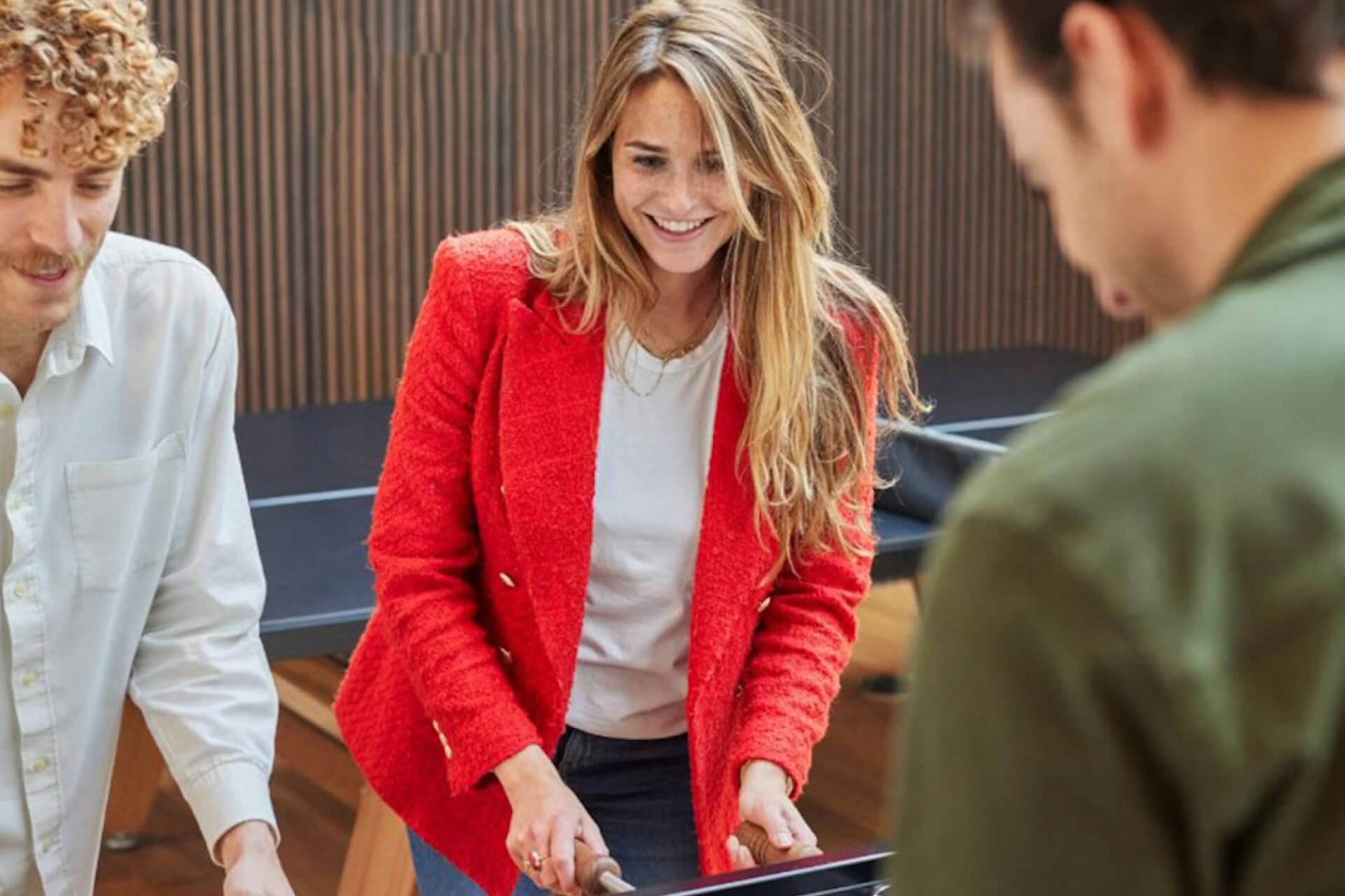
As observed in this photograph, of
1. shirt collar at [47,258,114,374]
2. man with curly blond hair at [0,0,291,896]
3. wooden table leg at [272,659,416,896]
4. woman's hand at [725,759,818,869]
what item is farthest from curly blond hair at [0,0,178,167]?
wooden table leg at [272,659,416,896]

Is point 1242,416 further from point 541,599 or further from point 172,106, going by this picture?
point 172,106

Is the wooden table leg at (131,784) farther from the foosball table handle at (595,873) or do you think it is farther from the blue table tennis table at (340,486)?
the foosball table handle at (595,873)

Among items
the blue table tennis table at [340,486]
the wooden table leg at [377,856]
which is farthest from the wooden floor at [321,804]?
the wooden table leg at [377,856]

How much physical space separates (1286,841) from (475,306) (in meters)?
1.54

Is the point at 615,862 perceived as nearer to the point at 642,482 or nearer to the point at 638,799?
the point at 638,799

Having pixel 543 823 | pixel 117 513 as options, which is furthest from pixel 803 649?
pixel 117 513

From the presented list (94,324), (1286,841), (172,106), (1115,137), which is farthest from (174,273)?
(172,106)

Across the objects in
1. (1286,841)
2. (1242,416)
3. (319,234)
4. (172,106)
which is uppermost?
(1242,416)

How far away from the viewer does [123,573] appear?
6.23ft

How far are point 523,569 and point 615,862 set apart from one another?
34cm

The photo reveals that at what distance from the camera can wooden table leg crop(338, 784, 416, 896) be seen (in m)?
3.07

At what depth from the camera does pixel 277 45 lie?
585 centimetres

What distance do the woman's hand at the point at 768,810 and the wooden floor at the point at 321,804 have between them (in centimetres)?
203

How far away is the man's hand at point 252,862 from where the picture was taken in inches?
70.7
